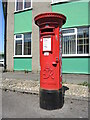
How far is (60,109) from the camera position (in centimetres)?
353

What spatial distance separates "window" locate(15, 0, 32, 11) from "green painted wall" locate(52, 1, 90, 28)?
2824 mm

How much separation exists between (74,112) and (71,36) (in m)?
6.45

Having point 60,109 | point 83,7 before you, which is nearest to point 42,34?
point 60,109

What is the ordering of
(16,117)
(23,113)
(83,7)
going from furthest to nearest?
(83,7), (23,113), (16,117)

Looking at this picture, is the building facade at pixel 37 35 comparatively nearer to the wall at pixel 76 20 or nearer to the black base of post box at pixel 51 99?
the wall at pixel 76 20

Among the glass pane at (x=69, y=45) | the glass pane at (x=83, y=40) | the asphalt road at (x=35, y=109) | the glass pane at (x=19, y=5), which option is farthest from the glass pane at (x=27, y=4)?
the asphalt road at (x=35, y=109)

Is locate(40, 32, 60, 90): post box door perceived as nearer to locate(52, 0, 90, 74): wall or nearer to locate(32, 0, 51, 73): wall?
locate(52, 0, 90, 74): wall

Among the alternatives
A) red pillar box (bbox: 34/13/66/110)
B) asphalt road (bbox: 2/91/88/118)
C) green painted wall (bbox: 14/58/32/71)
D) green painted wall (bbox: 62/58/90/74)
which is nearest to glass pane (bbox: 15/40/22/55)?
green painted wall (bbox: 14/58/32/71)

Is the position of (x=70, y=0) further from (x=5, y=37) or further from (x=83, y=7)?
(x=5, y=37)

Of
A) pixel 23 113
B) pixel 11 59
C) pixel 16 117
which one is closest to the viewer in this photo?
pixel 16 117

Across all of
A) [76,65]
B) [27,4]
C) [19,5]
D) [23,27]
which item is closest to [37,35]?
[23,27]

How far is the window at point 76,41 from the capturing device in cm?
856

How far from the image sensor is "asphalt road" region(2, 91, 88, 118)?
320 cm

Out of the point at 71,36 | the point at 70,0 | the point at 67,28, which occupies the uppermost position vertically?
the point at 70,0
